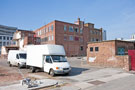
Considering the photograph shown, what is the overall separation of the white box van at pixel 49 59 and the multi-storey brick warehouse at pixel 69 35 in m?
29.4

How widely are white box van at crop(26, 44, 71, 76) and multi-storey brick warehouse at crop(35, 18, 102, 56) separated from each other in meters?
29.4

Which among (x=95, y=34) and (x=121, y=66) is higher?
(x=95, y=34)

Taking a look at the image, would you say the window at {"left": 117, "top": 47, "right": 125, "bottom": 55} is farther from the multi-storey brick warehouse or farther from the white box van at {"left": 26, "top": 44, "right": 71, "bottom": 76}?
the multi-storey brick warehouse

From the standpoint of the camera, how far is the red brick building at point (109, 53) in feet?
56.9

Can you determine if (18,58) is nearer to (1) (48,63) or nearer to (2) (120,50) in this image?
(1) (48,63)

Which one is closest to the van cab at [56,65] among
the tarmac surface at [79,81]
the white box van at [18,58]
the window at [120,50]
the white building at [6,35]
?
the tarmac surface at [79,81]

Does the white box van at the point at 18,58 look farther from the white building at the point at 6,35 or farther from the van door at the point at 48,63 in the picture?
the white building at the point at 6,35

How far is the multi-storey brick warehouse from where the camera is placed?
4459cm

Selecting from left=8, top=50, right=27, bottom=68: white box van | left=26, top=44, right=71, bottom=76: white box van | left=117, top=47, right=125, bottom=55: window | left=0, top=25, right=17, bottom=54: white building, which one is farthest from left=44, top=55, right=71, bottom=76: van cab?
left=0, top=25, right=17, bottom=54: white building

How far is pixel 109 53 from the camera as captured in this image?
18.3 meters

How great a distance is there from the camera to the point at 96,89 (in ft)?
24.9

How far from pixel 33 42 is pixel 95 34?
28895 mm

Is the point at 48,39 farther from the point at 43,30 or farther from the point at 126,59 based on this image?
the point at 126,59

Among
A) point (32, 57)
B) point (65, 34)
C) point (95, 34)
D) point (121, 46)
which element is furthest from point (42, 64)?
point (95, 34)
